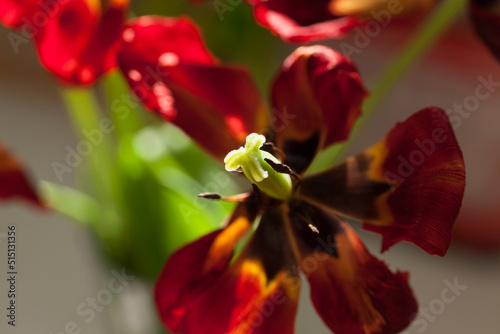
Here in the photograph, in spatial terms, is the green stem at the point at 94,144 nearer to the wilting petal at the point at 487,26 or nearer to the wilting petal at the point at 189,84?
the wilting petal at the point at 189,84

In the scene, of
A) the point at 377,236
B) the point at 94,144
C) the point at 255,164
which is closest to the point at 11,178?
the point at 94,144

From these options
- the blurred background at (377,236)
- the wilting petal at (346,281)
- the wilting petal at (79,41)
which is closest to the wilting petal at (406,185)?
the wilting petal at (346,281)

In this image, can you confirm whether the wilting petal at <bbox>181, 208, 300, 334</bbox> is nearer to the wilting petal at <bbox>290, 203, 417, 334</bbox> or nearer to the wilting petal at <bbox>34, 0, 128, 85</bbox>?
the wilting petal at <bbox>290, 203, 417, 334</bbox>

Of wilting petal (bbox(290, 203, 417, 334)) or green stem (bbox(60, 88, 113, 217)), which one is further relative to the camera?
green stem (bbox(60, 88, 113, 217))

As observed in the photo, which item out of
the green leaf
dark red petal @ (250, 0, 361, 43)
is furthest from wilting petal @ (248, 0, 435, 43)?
the green leaf

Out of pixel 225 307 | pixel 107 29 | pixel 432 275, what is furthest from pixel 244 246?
pixel 432 275

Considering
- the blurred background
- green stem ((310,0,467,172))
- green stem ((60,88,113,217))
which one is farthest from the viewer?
the blurred background
